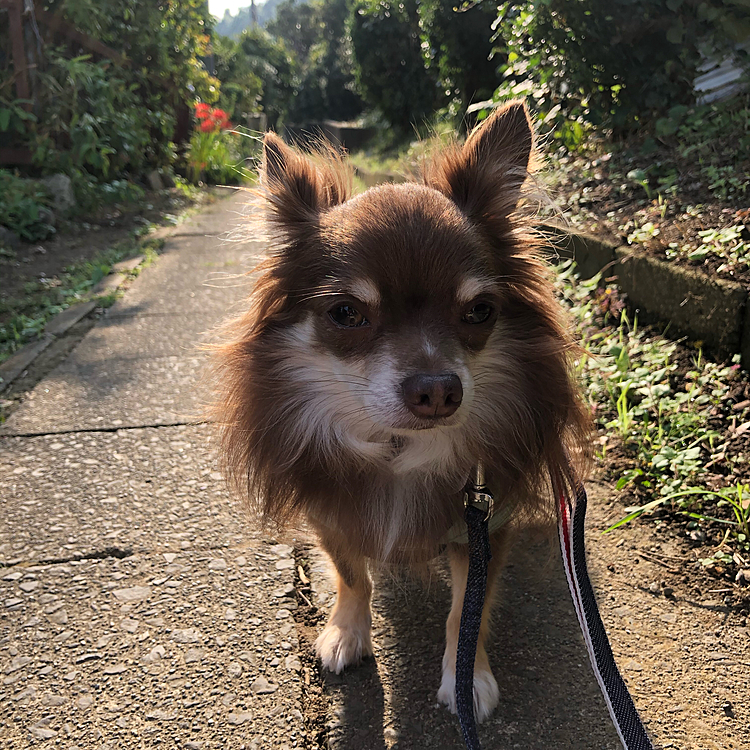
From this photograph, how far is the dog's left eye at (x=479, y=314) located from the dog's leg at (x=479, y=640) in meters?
0.66

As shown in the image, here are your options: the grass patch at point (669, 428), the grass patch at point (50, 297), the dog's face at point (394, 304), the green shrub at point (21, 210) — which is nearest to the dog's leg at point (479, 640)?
the dog's face at point (394, 304)

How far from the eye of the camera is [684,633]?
201cm

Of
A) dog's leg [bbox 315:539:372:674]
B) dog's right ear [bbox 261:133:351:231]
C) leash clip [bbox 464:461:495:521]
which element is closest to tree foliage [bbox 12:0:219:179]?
dog's right ear [bbox 261:133:351:231]

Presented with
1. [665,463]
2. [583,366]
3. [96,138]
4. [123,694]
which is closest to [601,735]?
[665,463]

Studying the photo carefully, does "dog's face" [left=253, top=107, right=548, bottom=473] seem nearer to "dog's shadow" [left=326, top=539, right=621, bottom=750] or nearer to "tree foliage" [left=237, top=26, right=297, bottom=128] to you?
"dog's shadow" [left=326, top=539, right=621, bottom=750]

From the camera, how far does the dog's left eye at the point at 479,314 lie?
6.04ft

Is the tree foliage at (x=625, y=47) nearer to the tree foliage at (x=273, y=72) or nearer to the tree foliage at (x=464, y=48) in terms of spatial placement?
the tree foliage at (x=464, y=48)

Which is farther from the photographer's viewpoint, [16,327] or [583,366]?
[16,327]

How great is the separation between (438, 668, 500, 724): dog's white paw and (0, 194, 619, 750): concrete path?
0.03m

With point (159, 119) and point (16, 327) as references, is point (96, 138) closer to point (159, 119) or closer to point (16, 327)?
point (159, 119)

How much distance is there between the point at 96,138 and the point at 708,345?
7.17 m

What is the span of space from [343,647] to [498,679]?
485 millimetres

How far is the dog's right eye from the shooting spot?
5.99 feet

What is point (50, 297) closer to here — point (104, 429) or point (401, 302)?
point (104, 429)
